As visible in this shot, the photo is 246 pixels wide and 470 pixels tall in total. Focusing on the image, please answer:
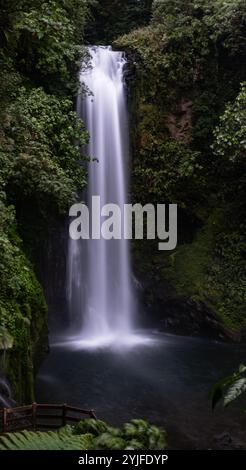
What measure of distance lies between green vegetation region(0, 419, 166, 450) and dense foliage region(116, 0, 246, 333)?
8.30 meters

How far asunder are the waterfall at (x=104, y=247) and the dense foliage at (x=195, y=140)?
53 cm

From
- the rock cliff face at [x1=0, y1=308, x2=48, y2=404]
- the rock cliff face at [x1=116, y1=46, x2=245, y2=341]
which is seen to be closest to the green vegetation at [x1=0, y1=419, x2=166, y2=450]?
the rock cliff face at [x1=0, y1=308, x2=48, y2=404]

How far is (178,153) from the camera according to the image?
49.8ft

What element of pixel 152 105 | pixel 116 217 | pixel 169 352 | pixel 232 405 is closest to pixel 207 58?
pixel 152 105

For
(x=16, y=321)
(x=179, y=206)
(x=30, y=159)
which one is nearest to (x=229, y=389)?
(x=16, y=321)

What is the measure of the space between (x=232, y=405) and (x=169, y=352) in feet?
11.3

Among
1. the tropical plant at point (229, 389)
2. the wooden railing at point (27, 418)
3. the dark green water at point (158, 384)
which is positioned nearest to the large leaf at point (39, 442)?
the tropical plant at point (229, 389)

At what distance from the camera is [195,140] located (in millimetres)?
15555

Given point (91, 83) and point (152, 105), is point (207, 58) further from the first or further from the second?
point (91, 83)

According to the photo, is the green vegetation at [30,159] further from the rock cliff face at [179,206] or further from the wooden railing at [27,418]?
the rock cliff face at [179,206]

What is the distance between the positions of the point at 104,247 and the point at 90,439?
10189 millimetres

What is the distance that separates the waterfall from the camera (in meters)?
14.6

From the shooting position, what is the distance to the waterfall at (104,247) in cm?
1458

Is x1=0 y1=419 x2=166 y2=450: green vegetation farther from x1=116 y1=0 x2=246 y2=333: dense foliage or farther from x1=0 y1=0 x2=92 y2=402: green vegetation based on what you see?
x1=116 y1=0 x2=246 y2=333: dense foliage
